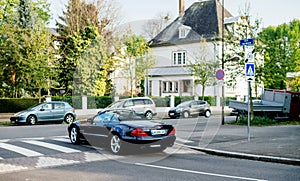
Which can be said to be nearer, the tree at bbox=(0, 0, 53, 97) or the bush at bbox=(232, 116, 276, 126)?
the bush at bbox=(232, 116, 276, 126)

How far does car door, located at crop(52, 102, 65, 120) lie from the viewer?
26344 mm

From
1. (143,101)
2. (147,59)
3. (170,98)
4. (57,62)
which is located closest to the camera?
(143,101)

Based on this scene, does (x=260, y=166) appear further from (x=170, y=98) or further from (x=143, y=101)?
(x=170, y=98)

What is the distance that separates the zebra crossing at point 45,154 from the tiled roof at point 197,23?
37662 mm

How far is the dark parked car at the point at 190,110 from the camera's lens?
3253cm

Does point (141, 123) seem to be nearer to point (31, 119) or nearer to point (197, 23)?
point (31, 119)

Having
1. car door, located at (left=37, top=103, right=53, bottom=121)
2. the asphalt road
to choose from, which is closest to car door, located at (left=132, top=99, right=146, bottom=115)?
car door, located at (left=37, top=103, right=53, bottom=121)

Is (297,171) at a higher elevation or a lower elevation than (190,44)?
lower

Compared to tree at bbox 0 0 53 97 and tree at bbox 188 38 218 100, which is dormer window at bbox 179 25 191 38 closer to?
tree at bbox 188 38 218 100

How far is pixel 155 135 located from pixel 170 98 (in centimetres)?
3221

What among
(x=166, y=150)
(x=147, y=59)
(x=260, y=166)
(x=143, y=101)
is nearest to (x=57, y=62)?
(x=147, y=59)

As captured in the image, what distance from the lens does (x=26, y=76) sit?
116 ft

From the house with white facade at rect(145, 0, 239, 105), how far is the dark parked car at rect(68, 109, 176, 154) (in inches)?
1418

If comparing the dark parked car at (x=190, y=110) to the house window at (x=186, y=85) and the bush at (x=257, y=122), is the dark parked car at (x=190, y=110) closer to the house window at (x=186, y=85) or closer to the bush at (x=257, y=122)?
the bush at (x=257, y=122)
